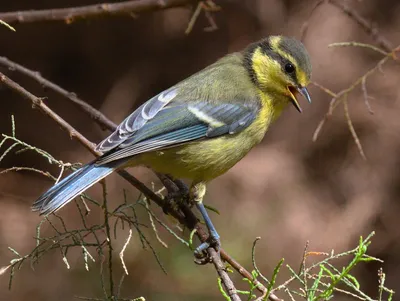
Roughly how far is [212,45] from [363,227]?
228cm

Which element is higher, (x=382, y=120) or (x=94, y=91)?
(x=94, y=91)

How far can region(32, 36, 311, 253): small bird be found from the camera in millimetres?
2592

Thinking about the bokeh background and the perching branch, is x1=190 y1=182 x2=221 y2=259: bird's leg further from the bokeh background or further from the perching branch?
the bokeh background

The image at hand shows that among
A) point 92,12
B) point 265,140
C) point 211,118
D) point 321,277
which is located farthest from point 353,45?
point 265,140

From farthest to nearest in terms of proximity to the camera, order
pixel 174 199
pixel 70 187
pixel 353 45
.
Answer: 1. pixel 353 45
2. pixel 174 199
3. pixel 70 187

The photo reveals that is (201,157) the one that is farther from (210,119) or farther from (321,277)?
(321,277)

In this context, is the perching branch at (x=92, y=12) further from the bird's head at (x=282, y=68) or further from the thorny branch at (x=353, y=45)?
the thorny branch at (x=353, y=45)

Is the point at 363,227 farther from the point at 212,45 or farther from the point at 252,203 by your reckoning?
the point at 212,45

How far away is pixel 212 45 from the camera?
630 centimetres

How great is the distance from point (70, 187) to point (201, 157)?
0.64 meters

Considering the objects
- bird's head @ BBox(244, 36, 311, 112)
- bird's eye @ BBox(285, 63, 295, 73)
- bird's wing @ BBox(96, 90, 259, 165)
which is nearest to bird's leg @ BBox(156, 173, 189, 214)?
bird's wing @ BBox(96, 90, 259, 165)

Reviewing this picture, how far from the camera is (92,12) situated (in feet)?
9.62

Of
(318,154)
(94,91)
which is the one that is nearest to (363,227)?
(318,154)

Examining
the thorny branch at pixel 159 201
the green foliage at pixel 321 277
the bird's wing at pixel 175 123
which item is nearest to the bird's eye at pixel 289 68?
the bird's wing at pixel 175 123
